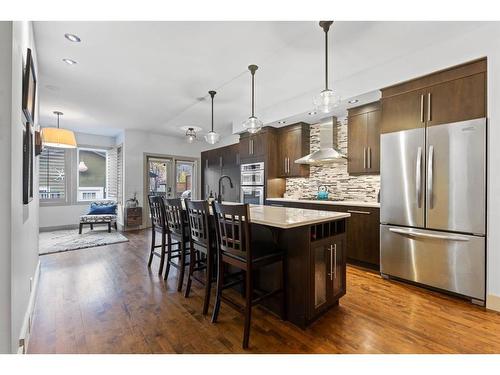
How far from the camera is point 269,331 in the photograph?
1.85 metres

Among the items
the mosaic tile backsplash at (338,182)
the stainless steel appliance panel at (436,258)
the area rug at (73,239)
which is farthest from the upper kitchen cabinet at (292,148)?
the area rug at (73,239)

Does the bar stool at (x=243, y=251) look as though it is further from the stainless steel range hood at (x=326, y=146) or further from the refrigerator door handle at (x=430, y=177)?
the stainless steel range hood at (x=326, y=146)

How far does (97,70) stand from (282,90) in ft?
8.64

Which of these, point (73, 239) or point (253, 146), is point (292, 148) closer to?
point (253, 146)

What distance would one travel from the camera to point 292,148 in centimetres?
476

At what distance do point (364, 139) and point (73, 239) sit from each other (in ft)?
19.7

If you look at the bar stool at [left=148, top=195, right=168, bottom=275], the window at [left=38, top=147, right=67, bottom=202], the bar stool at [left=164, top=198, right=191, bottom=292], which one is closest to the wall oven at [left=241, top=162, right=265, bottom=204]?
the bar stool at [left=148, top=195, right=168, bottom=275]

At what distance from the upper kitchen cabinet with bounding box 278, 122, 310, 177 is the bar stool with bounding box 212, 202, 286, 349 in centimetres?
289

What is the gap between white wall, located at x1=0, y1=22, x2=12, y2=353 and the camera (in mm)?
1128

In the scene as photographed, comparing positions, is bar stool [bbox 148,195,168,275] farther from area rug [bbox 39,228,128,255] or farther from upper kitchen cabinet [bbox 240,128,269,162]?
upper kitchen cabinet [bbox 240,128,269,162]

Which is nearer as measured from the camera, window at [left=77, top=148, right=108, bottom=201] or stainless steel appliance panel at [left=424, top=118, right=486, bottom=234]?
A: stainless steel appliance panel at [left=424, top=118, right=486, bottom=234]

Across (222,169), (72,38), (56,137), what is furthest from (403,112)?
(56,137)

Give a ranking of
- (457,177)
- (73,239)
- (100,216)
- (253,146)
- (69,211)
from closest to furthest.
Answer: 1. (457,177)
2. (73,239)
3. (253,146)
4. (100,216)
5. (69,211)

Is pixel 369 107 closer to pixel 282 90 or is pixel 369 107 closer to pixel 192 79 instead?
pixel 282 90
